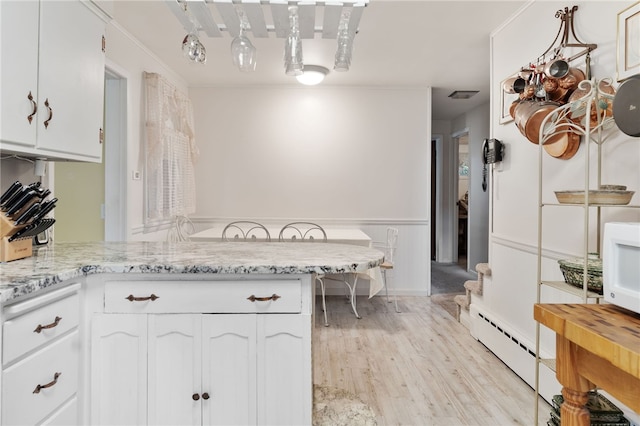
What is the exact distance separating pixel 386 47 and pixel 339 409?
2863 mm

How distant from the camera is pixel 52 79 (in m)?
1.72

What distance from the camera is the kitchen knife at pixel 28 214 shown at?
5.31 feet

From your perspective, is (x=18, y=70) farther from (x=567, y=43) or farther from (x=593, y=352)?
(x=567, y=43)

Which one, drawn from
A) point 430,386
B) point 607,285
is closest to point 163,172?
point 430,386

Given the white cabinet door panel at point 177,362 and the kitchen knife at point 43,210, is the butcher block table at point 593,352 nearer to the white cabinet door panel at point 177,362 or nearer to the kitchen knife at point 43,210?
the white cabinet door panel at point 177,362

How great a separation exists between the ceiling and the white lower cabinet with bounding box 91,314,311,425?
7.39ft

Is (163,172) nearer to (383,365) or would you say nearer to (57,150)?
(57,150)

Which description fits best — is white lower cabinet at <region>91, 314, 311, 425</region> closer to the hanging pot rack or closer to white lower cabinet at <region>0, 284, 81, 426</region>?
white lower cabinet at <region>0, 284, 81, 426</region>

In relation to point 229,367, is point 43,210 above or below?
above

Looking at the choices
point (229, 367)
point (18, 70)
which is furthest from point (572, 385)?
point (18, 70)

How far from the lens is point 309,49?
3.54 meters

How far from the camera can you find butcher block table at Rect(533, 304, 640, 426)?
1.02 metres

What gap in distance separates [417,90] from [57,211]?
12.5ft

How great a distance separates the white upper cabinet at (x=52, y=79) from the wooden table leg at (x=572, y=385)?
2086mm
